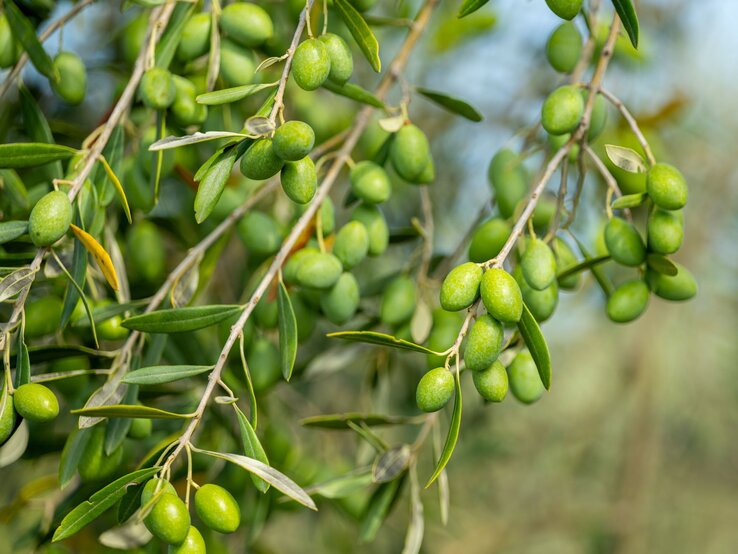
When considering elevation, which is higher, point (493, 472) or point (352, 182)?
point (352, 182)

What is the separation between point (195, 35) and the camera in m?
1.05

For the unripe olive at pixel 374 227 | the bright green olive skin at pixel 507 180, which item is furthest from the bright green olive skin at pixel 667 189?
the unripe olive at pixel 374 227

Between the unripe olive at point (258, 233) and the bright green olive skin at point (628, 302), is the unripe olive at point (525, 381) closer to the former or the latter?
the bright green olive skin at point (628, 302)

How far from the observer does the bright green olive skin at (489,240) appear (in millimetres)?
1048

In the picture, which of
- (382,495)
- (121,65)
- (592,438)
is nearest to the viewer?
(382,495)

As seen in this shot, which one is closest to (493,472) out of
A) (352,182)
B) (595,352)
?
(595,352)

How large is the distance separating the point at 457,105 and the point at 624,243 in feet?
0.97

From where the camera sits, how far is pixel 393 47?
2.42 m

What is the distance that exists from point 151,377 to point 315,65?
345 mm

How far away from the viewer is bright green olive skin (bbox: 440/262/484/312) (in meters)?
0.77

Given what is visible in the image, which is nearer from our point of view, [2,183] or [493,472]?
[2,183]

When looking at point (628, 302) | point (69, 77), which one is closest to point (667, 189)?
point (628, 302)

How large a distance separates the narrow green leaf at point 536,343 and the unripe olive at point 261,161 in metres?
0.27

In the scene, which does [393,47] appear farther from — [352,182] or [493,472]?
[493,472]
